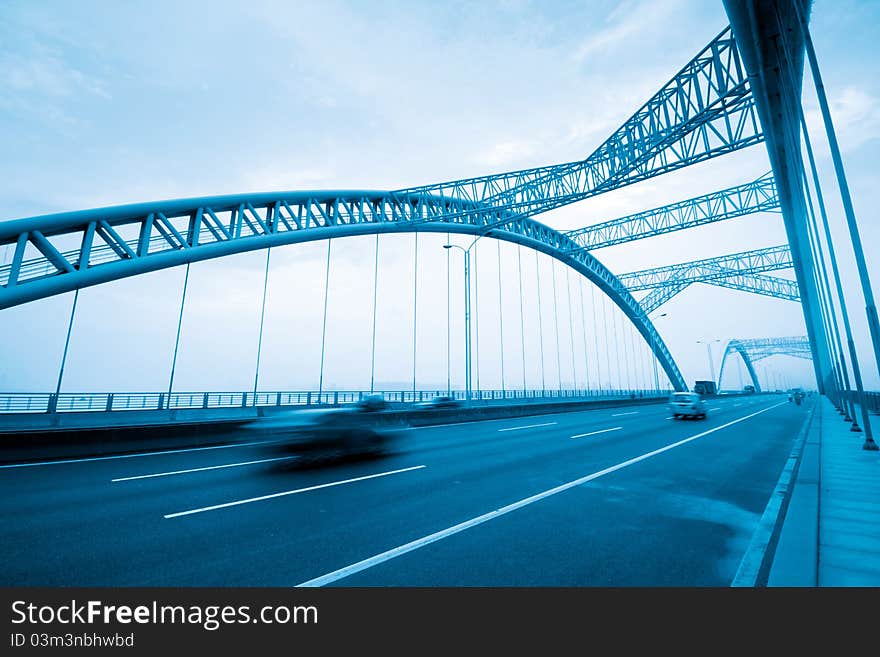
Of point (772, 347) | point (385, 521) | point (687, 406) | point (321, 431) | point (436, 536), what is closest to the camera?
point (436, 536)

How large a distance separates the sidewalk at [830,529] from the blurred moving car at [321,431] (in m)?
7.87

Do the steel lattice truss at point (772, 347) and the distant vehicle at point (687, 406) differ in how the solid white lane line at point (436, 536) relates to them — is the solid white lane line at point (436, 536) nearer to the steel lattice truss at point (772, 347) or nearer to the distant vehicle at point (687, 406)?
the distant vehicle at point (687, 406)

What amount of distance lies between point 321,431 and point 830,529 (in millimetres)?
8479

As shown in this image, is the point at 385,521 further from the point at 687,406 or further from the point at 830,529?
the point at 687,406

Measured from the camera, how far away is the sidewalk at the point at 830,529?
3287 mm

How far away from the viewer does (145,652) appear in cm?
255

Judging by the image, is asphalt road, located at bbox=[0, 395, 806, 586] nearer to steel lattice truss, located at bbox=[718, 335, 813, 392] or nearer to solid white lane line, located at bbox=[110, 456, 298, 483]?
solid white lane line, located at bbox=[110, 456, 298, 483]

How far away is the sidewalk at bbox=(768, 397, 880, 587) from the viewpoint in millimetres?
3287

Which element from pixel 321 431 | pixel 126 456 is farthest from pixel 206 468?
pixel 126 456

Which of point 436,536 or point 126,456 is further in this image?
point 126,456

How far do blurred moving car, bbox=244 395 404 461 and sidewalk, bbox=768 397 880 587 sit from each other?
7868 mm

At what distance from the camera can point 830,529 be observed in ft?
14.3

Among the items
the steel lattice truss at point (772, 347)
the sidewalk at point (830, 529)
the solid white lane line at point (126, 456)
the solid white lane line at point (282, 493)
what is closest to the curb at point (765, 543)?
the sidewalk at point (830, 529)

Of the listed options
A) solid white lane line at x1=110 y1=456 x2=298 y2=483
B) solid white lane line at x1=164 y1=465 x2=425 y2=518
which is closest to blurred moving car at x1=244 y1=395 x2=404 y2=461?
solid white lane line at x1=110 y1=456 x2=298 y2=483
